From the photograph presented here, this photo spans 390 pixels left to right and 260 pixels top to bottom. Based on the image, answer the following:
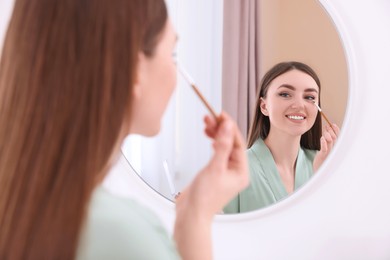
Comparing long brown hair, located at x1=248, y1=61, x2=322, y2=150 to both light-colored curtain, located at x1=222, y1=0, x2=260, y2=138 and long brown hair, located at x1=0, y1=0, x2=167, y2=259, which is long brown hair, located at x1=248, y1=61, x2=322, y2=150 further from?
long brown hair, located at x1=0, y1=0, x2=167, y2=259

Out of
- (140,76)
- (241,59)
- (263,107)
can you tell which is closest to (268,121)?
(263,107)

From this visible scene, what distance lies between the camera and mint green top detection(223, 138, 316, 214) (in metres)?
0.98

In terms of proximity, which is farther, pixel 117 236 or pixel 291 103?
pixel 291 103

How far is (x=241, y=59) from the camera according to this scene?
0.98 meters

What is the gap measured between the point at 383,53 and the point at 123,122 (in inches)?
Result: 25.0

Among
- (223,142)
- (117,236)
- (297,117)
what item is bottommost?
(117,236)

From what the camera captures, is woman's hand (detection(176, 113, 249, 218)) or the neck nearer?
woman's hand (detection(176, 113, 249, 218))

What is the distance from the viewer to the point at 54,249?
43cm

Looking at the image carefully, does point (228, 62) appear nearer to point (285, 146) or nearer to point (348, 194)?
point (285, 146)

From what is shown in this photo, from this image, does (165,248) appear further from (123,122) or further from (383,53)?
(383,53)

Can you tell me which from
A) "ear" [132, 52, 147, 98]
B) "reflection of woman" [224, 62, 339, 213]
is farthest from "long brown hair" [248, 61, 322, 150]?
"ear" [132, 52, 147, 98]

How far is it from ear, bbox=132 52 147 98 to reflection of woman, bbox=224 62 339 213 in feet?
1.64

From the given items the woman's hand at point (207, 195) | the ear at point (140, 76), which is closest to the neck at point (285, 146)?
the woman's hand at point (207, 195)

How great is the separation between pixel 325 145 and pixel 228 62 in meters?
0.24
